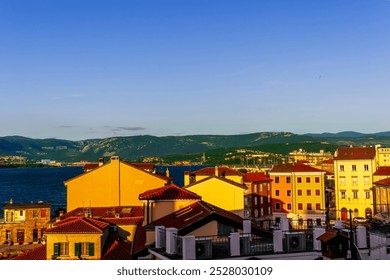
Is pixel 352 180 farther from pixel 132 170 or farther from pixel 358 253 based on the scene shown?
pixel 358 253

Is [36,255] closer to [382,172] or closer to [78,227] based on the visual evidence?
[78,227]

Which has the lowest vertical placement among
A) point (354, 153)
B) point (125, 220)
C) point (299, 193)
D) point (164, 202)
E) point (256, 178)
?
point (299, 193)

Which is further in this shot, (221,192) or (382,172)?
(382,172)

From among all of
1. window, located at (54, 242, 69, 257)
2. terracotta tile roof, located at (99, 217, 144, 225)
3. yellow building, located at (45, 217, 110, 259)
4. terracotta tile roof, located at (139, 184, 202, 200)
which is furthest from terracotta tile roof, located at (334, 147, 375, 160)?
window, located at (54, 242, 69, 257)

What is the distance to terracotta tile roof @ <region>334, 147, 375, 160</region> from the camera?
30388mm

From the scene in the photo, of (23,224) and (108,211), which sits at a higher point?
(108,211)

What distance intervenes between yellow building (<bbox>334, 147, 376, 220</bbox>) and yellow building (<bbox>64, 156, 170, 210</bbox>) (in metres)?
15.7

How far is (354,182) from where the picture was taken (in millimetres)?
30266

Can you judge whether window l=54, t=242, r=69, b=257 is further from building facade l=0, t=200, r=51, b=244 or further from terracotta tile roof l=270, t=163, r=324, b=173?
terracotta tile roof l=270, t=163, r=324, b=173

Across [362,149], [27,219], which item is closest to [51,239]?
[27,219]

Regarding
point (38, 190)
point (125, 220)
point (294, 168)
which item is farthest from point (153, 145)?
point (125, 220)

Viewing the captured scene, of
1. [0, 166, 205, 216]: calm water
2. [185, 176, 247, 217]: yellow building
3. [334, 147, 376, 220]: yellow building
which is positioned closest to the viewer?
[185, 176, 247, 217]: yellow building

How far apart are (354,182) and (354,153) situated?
6.89 feet

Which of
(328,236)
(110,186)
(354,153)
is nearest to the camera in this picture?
(328,236)
